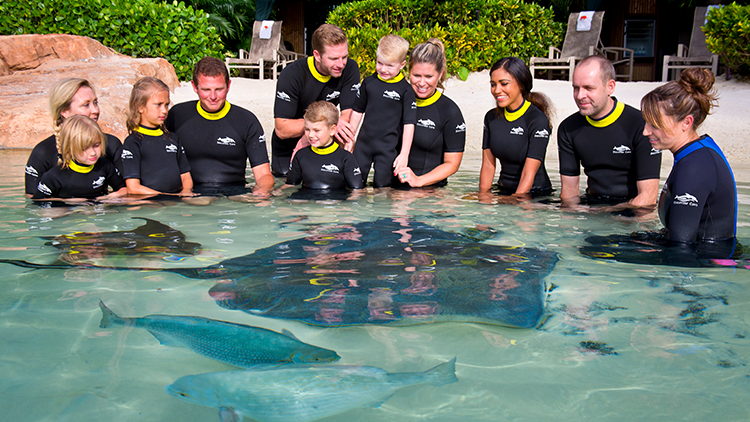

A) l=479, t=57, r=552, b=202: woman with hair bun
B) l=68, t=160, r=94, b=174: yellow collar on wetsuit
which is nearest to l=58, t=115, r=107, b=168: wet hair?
l=68, t=160, r=94, b=174: yellow collar on wetsuit

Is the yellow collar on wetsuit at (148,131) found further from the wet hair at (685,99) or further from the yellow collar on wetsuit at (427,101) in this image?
the wet hair at (685,99)

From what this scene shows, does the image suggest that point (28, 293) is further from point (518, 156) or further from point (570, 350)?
point (518, 156)

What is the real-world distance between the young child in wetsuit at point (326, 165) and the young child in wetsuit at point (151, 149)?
105 cm

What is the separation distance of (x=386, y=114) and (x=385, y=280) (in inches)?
122

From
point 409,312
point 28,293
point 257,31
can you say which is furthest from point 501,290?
point 257,31

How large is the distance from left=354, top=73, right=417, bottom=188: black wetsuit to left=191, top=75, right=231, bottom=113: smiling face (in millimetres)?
1418

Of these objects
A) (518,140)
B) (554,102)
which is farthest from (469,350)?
(554,102)

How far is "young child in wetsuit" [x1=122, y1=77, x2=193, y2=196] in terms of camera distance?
5.19m

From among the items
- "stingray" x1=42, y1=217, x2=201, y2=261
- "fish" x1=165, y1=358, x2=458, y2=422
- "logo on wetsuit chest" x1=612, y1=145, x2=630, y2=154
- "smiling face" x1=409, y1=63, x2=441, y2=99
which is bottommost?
"fish" x1=165, y1=358, x2=458, y2=422

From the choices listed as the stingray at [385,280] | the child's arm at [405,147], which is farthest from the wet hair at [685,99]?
the child's arm at [405,147]

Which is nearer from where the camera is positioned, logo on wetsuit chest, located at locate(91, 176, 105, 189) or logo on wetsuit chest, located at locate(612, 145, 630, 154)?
logo on wetsuit chest, located at locate(612, 145, 630, 154)

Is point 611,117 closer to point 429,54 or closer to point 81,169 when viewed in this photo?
point 429,54

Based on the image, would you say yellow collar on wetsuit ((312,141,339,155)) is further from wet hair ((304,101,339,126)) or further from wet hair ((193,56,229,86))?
wet hair ((193,56,229,86))

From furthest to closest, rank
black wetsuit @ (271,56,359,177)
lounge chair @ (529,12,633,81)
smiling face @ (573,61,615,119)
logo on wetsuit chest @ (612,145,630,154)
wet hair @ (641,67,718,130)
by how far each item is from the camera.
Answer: lounge chair @ (529,12,633,81), black wetsuit @ (271,56,359,177), logo on wetsuit chest @ (612,145,630,154), smiling face @ (573,61,615,119), wet hair @ (641,67,718,130)
